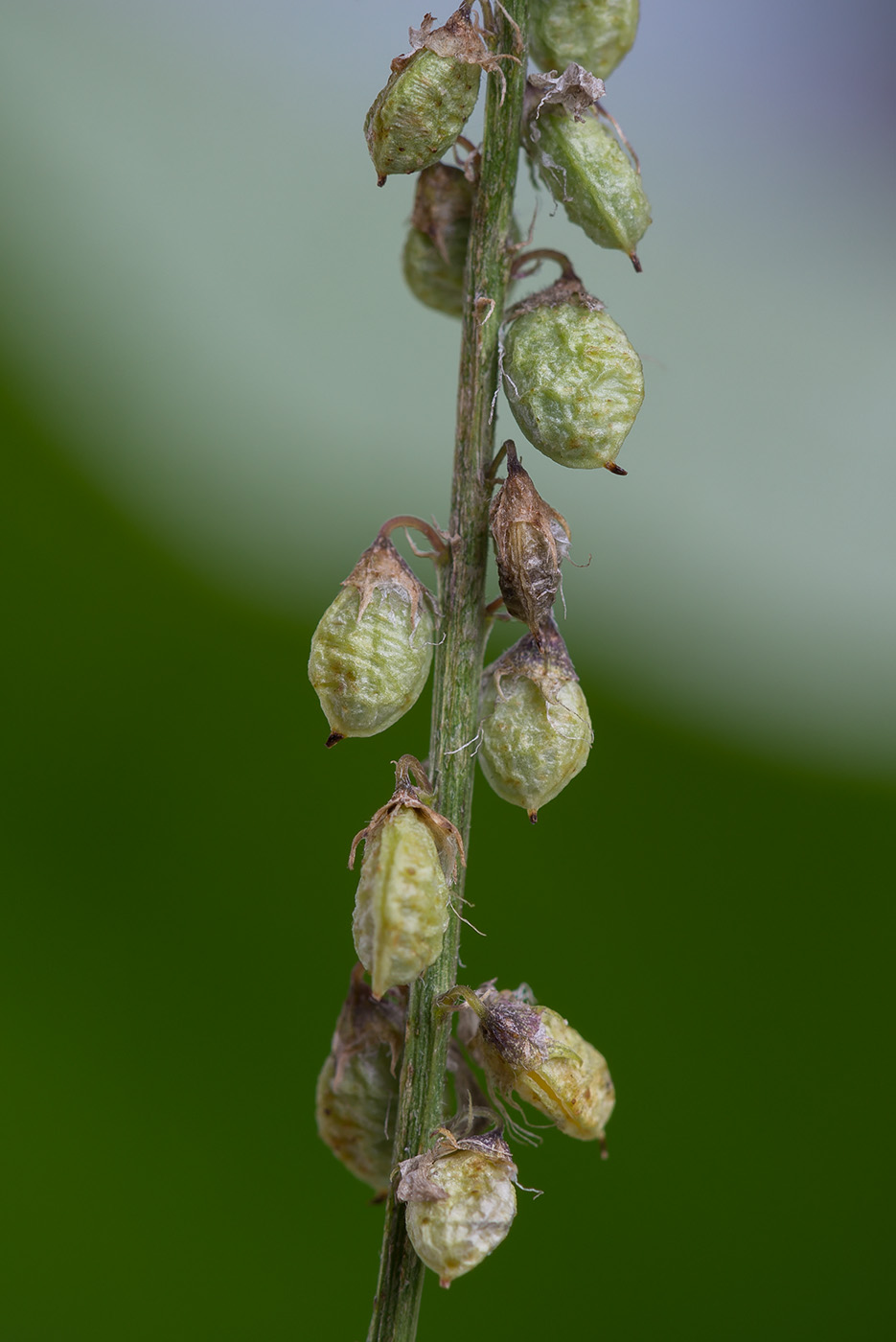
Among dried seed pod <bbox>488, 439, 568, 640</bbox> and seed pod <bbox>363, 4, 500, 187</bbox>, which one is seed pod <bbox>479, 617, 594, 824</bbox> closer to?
dried seed pod <bbox>488, 439, 568, 640</bbox>

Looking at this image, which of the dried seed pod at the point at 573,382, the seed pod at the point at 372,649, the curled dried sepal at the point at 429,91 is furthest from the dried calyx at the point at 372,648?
the curled dried sepal at the point at 429,91

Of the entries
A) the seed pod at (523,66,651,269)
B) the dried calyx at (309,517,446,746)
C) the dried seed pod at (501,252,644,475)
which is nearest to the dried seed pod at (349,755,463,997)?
the dried calyx at (309,517,446,746)

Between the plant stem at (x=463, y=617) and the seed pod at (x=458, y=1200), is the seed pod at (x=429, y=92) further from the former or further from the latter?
the seed pod at (x=458, y=1200)

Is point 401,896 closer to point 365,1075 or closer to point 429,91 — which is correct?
point 365,1075

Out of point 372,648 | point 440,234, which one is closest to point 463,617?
point 372,648

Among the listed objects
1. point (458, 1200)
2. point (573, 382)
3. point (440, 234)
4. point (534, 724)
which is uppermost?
point (440, 234)

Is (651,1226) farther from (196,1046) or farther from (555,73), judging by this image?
(555,73)

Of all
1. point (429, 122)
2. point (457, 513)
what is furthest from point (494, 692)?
point (429, 122)
